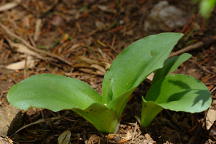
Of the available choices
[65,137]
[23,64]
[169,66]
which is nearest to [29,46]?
[23,64]

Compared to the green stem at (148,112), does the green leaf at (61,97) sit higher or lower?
higher

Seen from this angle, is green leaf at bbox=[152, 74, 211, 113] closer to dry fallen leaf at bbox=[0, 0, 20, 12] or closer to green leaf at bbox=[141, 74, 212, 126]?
green leaf at bbox=[141, 74, 212, 126]

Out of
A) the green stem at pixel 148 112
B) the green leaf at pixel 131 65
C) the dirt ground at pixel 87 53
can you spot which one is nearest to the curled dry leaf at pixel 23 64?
the dirt ground at pixel 87 53

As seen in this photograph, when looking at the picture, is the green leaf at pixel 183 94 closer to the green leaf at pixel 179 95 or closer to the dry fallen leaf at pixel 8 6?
the green leaf at pixel 179 95

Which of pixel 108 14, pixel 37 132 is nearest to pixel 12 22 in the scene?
pixel 108 14

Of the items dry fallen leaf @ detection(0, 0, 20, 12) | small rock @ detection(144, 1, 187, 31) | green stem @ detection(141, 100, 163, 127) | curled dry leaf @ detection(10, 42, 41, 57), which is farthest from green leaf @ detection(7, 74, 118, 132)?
dry fallen leaf @ detection(0, 0, 20, 12)

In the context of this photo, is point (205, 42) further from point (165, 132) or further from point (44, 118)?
point (44, 118)

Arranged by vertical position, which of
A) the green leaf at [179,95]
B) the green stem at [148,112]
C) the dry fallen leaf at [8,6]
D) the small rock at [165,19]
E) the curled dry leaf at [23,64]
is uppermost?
the dry fallen leaf at [8,6]
